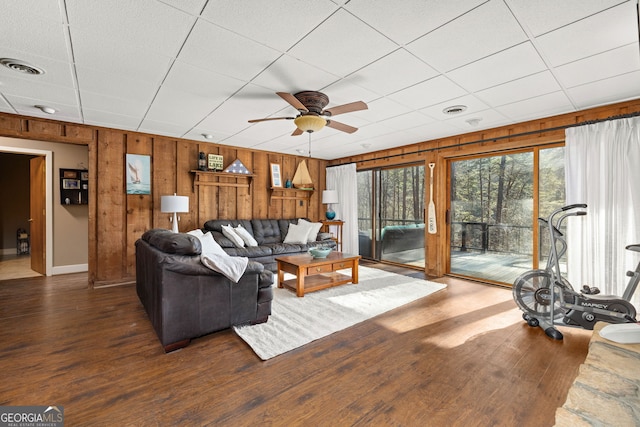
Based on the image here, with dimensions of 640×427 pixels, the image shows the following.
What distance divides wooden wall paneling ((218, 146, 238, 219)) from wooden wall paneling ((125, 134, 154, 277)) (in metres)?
1.20

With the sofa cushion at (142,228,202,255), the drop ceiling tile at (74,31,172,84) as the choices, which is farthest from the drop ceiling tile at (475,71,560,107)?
the sofa cushion at (142,228,202,255)

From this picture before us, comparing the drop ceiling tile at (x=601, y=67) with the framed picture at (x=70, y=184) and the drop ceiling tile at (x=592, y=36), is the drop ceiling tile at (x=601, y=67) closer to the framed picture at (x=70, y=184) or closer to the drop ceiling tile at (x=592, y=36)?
the drop ceiling tile at (x=592, y=36)

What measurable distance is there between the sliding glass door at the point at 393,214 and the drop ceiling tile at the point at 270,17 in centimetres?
409

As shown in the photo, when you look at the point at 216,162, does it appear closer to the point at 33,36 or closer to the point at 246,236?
the point at 246,236

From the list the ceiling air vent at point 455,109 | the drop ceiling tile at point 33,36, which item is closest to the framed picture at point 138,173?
the drop ceiling tile at point 33,36

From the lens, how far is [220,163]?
219 inches

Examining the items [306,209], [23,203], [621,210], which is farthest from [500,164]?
[23,203]

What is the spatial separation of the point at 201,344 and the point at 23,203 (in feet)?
25.4

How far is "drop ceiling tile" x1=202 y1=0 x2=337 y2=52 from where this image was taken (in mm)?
1754

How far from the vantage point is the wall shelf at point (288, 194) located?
251 inches

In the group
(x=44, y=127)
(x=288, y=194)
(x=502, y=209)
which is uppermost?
(x=44, y=127)

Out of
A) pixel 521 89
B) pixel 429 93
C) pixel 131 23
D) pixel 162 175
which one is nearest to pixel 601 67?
pixel 521 89

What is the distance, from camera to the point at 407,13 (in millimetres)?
1820

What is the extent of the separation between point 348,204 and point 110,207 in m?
4.54
